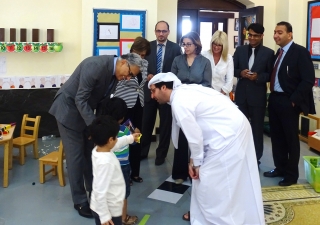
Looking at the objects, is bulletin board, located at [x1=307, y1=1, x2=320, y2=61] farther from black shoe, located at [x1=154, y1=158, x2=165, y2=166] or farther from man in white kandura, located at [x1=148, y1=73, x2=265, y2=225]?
man in white kandura, located at [x1=148, y1=73, x2=265, y2=225]

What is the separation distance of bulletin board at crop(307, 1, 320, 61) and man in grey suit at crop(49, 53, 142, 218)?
3.72 metres

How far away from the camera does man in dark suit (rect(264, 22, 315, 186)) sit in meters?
3.48

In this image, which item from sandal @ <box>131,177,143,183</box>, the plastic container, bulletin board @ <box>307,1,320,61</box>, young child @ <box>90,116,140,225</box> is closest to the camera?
young child @ <box>90,116,140,225</box>

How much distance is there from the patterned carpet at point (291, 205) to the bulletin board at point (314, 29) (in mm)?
2481

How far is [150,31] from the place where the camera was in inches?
204

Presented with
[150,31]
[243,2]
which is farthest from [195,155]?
[243,2]

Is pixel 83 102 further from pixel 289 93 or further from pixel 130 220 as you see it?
pixel 289 93

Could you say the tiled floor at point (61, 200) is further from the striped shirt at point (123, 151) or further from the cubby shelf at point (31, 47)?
the cubby shelf at point (31, 47)

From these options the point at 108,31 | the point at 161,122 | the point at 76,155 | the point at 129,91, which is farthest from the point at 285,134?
the point at 108,31

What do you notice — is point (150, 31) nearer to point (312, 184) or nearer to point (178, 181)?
point (178, 181)

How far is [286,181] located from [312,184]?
0.81ft

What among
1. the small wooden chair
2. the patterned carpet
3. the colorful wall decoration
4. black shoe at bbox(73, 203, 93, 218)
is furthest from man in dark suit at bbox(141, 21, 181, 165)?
the colorful wall decoration

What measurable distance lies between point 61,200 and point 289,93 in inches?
94.2

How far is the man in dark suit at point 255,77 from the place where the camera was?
156 inches
